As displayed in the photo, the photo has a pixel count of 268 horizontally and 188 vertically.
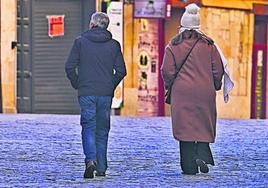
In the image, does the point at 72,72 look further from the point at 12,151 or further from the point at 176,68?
the point at 12,151

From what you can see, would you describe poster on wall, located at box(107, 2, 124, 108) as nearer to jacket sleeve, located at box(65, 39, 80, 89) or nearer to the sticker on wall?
the sticker on wall

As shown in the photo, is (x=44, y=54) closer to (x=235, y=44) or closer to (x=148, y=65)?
(x=148, y=65)

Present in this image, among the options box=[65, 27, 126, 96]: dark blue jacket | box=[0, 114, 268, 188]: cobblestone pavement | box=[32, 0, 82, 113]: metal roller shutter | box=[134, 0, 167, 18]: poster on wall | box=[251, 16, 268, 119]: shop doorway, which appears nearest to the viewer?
box=[0, 114, 268, 188]: cobblestone pavement

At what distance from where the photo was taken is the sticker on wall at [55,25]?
23.5 metres

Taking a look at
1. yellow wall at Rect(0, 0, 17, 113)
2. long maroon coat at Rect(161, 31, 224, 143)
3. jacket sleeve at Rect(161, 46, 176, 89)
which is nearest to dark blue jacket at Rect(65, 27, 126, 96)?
jacket sleeve at Rect(161, 46, 176, 89)

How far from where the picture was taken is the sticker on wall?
23547 millimetres

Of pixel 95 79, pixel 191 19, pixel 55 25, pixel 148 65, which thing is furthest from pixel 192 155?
pixel 148 65

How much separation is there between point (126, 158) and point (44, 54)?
42.4 ft

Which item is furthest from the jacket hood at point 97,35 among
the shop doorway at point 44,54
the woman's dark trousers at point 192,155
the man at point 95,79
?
the shop doorway at point 44,54

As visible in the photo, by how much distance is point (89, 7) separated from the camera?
78.1 ft

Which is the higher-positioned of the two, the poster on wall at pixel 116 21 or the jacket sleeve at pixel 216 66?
the poster on wall at pixel 116 21

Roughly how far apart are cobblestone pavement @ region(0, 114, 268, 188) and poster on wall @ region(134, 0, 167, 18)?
713 centimetres

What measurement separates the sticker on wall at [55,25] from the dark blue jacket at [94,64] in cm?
1467

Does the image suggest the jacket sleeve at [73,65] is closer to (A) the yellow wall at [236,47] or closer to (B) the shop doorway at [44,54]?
(B) the shop doorway at [44,54]
